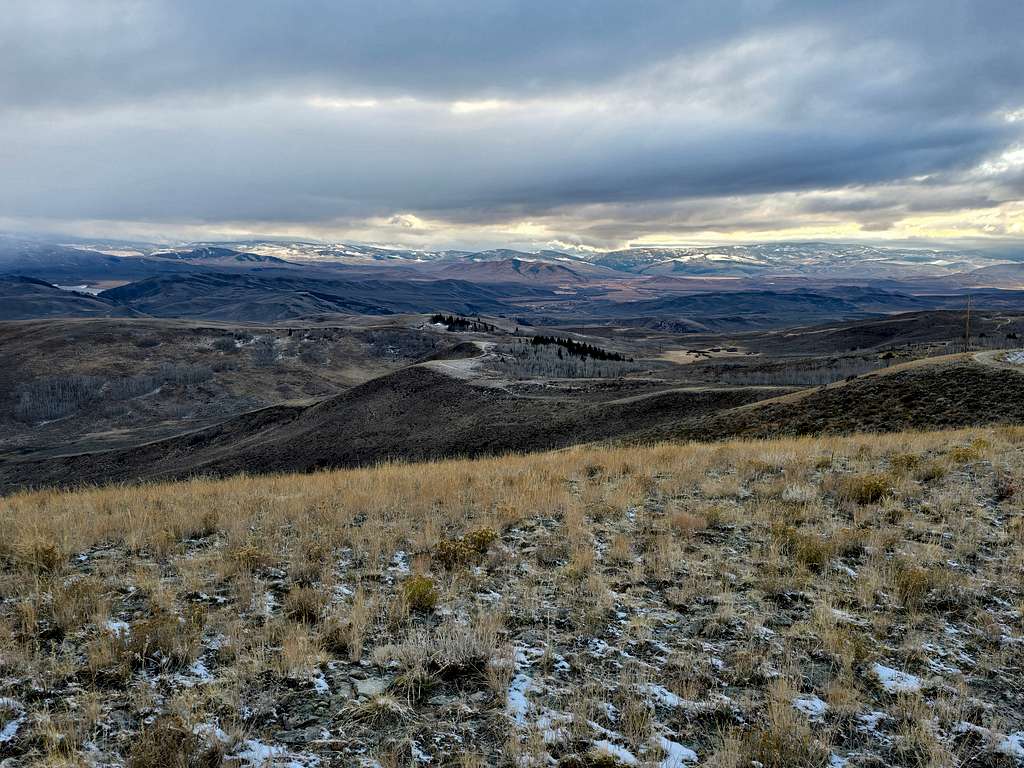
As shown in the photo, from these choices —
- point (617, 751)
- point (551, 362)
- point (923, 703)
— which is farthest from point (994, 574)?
point (551, 362)

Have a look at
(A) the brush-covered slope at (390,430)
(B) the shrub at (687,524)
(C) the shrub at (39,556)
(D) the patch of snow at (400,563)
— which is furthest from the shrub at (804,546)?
(A) the brush-covered slope at (390,430)

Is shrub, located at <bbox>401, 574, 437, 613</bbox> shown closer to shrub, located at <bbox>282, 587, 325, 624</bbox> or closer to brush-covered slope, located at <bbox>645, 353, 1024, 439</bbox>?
shrub, located at <bbox>282, 587, 325, 624</bbox>

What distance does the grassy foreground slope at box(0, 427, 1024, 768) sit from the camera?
168 inches

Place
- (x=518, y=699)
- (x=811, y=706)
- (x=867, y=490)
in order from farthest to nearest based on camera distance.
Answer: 1. (x=867, y=490)
2. (x=518, y=699)
3. (x=811, y=706)

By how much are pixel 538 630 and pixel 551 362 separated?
229 feet

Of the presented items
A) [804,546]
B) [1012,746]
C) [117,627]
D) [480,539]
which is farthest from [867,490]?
[117,627]

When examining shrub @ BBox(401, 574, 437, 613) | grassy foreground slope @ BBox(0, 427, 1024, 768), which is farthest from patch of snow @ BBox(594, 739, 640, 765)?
shrub @ BBox(401, 574, 437, 613)

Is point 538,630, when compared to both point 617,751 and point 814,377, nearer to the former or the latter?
point 617,751

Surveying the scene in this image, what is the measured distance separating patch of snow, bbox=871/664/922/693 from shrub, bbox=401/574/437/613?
4.34 metres

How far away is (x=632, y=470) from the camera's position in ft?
44.5

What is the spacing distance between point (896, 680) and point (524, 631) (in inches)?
132

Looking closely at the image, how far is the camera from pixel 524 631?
5867mm

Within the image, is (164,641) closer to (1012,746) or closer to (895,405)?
(1012,746)

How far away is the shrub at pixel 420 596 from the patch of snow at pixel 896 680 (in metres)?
4.34
